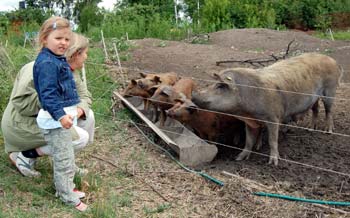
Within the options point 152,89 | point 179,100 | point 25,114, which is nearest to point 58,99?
point 25,114

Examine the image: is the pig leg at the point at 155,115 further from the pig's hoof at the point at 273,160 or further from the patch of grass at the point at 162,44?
the patch of grass at the point at 162,44

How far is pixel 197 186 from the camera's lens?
17.3 ft

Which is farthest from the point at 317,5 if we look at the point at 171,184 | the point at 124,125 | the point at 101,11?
the point at 171,184

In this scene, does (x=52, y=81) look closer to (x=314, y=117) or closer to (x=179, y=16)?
(x=314, y=117)

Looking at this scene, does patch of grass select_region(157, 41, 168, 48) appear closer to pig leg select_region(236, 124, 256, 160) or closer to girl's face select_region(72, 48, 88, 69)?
pig leg select_region(236, 124, 256, 160)

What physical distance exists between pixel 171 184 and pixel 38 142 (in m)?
1.31

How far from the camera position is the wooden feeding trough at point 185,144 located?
5820 mm

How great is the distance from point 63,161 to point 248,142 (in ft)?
7.73

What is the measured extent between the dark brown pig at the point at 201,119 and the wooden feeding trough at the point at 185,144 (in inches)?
5.8

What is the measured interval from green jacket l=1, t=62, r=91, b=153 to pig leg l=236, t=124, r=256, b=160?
6.33 feet

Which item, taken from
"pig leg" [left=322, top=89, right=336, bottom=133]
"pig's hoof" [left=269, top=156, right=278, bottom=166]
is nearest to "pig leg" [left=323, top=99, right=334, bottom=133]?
"pig leg" [left=322, top=89, right=336, bottom=133]

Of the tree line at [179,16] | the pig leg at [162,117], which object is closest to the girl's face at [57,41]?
the pig leg at [162,117]

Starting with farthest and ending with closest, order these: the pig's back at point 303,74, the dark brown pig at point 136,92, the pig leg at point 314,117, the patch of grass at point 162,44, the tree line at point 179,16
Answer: the tree line at point 179,16 → the patch of grass at point 162,44 → the dark brown pig at point 136,92 → the pig leg at point 314,117 → the pig's back at point 303,74

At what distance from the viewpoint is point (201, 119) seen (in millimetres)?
6266
